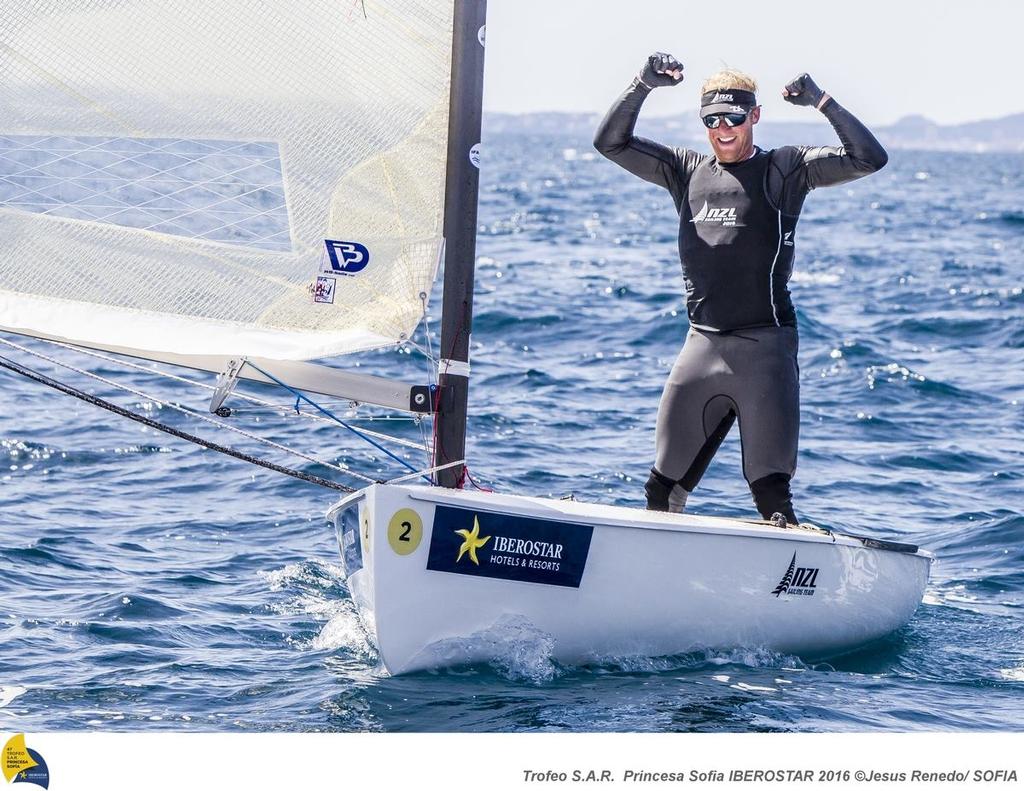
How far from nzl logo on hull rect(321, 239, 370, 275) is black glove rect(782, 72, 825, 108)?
158 cm

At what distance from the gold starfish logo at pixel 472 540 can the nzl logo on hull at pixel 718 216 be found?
1.49 m

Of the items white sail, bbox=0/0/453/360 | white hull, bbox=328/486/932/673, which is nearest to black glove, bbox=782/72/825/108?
white sail, bbox=0/0/453/360

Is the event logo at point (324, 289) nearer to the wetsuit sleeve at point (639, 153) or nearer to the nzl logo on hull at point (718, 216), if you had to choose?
the wetsuit sleeve at point (639, 153)

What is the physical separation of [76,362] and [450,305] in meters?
6.81

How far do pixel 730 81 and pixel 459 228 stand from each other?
121cm

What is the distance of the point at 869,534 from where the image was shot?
23.8 ft

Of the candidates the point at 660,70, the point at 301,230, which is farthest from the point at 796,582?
the point at 301,230

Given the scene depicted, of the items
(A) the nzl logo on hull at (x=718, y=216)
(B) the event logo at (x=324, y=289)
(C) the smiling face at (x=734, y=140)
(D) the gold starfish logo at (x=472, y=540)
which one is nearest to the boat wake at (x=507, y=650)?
(D) the gold starfish logo at (x=472, y=540)

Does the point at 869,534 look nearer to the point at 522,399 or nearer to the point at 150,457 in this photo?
the point at 522,399

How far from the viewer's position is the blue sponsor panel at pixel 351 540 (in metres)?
4.93

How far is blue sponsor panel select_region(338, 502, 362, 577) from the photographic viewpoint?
4926mm
